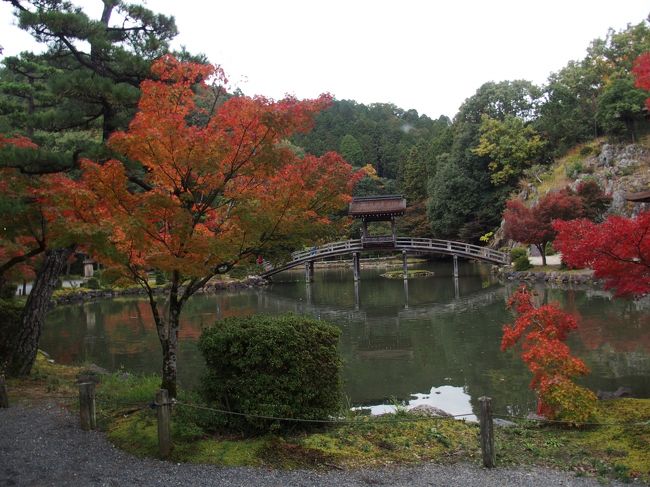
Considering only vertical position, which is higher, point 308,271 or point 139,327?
point 308,271

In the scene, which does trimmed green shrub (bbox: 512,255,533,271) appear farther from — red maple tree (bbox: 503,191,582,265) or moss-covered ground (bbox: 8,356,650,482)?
moss-covered ground (bbox: 8,356,650,482)

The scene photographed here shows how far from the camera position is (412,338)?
13812 millimetres

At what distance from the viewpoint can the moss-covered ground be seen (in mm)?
4430

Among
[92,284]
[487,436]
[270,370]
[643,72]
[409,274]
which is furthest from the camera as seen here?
[409,274]

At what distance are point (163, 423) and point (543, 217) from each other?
901 inches

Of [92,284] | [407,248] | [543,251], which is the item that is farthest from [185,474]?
[92,284]

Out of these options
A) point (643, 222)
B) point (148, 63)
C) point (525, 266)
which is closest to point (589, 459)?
point (643, 222)

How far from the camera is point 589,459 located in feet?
15.2

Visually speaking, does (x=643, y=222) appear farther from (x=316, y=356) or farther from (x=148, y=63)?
(x=148, y=63)

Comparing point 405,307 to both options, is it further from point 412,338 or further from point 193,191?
point 193,191

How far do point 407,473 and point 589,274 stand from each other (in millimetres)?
20181

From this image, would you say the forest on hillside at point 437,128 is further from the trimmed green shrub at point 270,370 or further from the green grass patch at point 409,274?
the green grass patch at point 409,274

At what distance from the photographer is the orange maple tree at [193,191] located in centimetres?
539

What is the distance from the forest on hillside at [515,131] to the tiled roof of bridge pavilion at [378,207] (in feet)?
20.3
